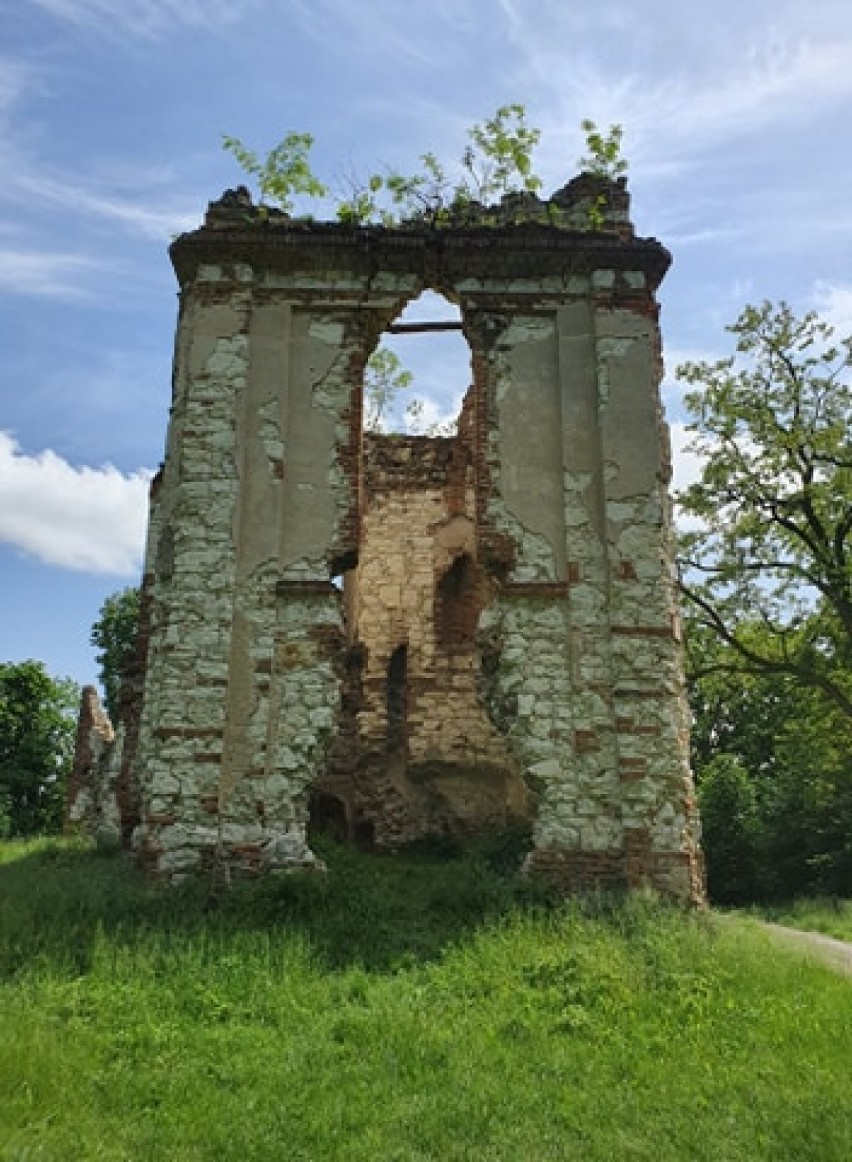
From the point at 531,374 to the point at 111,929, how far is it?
19.7 ft

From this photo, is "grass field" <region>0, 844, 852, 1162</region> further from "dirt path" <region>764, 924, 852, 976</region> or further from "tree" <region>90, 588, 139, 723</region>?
"tree" <region>90, 588, 139, 723</region>

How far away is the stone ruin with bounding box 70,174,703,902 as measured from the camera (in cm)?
829

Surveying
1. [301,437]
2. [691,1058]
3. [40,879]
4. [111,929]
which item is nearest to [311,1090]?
[691,1058]

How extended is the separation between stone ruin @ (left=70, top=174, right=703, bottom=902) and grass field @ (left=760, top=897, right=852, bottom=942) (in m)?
4.88

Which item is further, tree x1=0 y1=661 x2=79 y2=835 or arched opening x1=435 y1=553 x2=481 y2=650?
tree x1=0 y1=661 x2=79 y2=835

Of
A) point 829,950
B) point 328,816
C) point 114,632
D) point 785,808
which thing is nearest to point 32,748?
point 114,632

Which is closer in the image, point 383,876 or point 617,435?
point 383,876

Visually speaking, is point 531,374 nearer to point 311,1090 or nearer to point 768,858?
point 311,1090

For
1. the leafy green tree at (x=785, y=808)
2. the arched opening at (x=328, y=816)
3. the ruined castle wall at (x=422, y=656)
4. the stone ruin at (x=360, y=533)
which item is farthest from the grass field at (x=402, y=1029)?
the leafy green tree at (x=785, y=808)

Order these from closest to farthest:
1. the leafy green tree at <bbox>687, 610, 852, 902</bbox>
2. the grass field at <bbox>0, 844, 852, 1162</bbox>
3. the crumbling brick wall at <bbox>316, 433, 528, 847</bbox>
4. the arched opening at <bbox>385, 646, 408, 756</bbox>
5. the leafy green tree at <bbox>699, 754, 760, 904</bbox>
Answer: the grass field at <bbox>0, 844, 852, 1162</bbox> → the crumbling brick wall at <bbox>316, 433, 528, 847</bbox> → the arched opening at <bbox>385, 646, 408, 756</bbox> → the leafy green tree at <bbox>687, 610, 852, 902</bbox> → the leafy green tree at <bbox>699, 754, 760, 904</bbox>

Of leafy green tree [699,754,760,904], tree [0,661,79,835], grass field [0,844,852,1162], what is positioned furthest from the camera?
tree [0,661,79,835]

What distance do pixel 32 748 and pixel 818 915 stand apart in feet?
60.6

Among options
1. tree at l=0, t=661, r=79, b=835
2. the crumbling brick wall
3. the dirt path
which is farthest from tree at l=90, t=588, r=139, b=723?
the dirt path

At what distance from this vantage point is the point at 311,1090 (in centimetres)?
483
